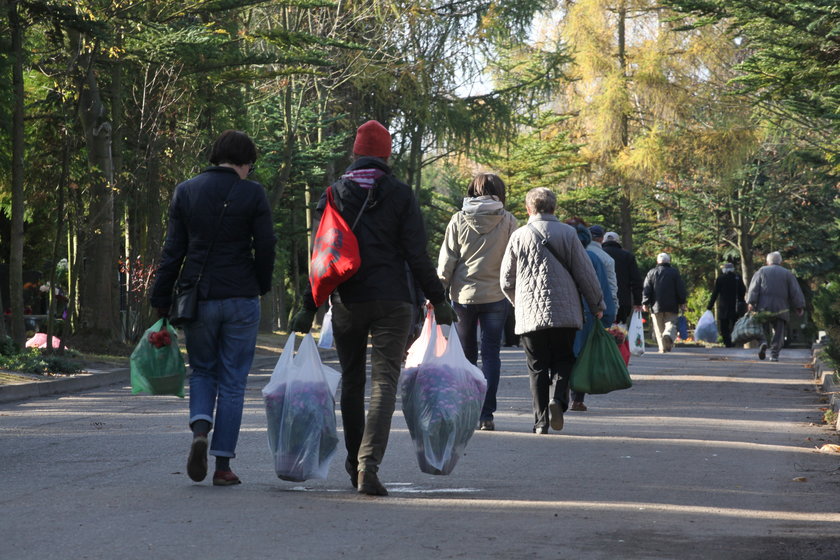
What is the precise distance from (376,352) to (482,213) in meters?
3.69

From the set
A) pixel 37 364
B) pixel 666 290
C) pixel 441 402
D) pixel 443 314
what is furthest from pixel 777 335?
pixel 443 314

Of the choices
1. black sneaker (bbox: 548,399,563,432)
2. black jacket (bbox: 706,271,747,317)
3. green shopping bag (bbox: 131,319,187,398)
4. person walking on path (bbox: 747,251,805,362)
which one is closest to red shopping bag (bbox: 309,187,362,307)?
green shopping bag (bbox: 131,319,187,398)

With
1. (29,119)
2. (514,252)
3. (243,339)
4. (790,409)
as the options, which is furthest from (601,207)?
(243,339)

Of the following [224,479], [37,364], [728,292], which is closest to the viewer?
[224,479]

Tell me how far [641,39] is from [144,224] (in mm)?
17689

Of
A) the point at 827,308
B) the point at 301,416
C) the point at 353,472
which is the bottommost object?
the point at 353,472

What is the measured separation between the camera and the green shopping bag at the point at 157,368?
7.90m

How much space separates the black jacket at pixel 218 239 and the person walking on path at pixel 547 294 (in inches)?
128

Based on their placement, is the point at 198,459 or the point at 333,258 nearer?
the point at 333,258

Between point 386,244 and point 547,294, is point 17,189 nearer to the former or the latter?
point 547,294

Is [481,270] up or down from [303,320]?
up

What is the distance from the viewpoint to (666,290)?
24.2 m

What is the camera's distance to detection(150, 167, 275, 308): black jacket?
294 inches

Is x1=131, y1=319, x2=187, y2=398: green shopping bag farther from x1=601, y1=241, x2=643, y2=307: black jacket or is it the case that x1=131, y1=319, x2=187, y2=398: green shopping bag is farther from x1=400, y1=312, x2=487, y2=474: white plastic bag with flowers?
x1=601, y1=241, x2=643, y2=307: black jacket
